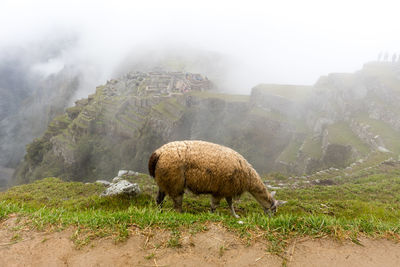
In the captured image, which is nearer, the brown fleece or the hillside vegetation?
the brown fleece

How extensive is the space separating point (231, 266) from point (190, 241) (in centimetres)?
70

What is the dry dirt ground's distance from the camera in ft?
9.19

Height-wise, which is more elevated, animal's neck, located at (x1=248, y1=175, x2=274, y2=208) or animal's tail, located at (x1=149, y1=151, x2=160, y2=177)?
animal's tail, located at (x1=149, y1=151, x2=160, y2=177)

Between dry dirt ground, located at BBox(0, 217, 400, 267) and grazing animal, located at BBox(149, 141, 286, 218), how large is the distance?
2268mm

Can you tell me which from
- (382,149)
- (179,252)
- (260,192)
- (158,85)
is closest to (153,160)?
(179,252)

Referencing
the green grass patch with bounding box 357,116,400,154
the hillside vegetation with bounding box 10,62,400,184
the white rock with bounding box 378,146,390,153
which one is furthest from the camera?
the hillside vegetation with bounding box 10,62,400,184

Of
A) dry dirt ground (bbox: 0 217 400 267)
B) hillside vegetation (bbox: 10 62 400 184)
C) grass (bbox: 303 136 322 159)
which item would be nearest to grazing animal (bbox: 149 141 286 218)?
dry dirt ground (bbox: 0 217 400 267)

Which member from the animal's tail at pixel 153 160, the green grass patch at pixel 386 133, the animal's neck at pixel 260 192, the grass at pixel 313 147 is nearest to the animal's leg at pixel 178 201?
the animal's tail at pixel 153 160

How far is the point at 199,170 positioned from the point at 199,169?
27 mm

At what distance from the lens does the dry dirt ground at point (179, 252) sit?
2801 millimetres

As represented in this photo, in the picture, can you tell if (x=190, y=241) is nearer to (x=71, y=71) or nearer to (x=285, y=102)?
(x=285, y=102)

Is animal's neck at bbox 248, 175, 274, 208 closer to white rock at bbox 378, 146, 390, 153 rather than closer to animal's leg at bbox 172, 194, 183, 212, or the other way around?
animal's leg at bbox 172, 194, 183, 212

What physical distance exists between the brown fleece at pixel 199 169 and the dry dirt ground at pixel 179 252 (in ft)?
7.43

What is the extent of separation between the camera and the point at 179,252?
2986 mm
